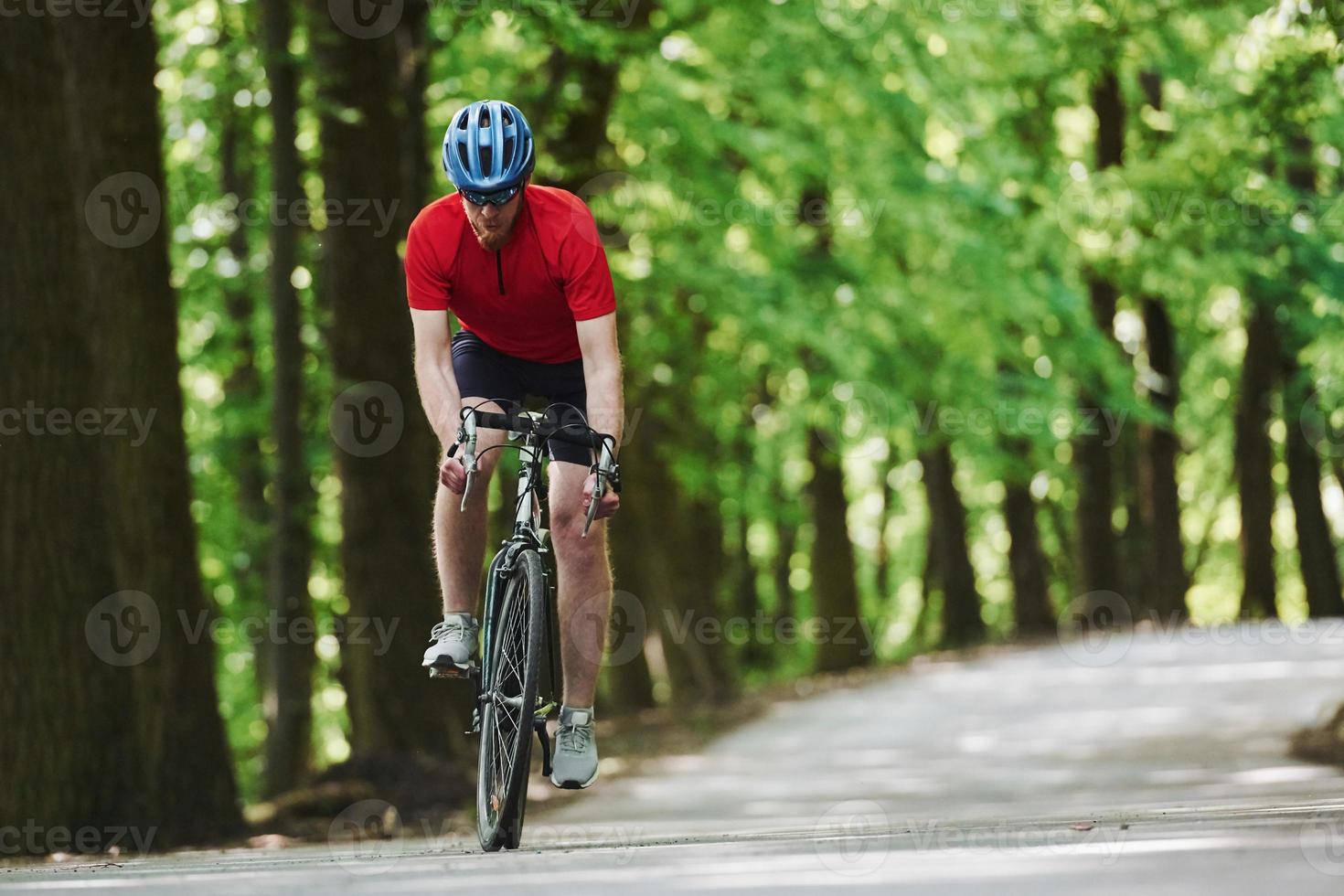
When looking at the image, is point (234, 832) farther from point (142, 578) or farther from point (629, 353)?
point (629, 353)

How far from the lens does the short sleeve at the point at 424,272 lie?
22.1 ft

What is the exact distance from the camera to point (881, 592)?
1747 inches

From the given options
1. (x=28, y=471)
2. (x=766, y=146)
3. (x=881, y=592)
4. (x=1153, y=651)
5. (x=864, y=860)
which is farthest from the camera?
(x=881, y=592)

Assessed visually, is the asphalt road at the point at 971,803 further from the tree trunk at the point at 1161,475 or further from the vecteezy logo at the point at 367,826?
the tree trunk at the point at 1161,475

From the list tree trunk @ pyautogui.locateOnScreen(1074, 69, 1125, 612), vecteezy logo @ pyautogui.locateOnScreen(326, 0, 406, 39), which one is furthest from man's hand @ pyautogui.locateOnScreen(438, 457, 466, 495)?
tree trunk @ pyautogui.locateOnScreen(1074, 69, 1125, 612)

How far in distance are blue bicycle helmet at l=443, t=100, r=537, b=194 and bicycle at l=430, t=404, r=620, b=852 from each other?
2.58 ft

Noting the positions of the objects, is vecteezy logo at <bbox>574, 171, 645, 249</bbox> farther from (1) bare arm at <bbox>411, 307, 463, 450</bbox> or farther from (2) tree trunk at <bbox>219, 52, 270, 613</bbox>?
(1) bare arm at <bbox>411, 307, 463, 450</bbox>

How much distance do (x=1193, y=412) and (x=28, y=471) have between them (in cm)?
2905

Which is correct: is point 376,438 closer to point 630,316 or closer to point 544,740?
point 630,316

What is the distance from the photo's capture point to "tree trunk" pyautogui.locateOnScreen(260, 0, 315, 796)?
1491 centimetres

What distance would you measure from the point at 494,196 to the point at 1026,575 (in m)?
24.2

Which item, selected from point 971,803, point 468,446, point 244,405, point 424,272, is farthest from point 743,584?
point 468,446

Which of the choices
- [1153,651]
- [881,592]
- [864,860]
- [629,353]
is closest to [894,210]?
[629,353]

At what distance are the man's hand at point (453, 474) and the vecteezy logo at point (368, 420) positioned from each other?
7566mm
